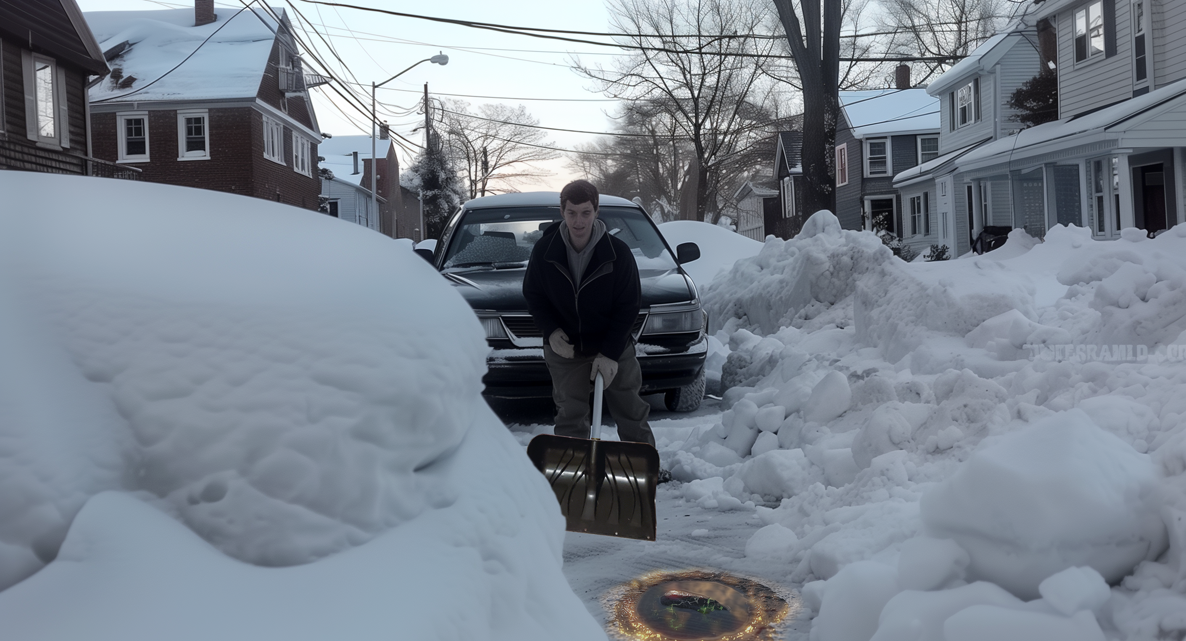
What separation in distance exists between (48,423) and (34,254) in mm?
315

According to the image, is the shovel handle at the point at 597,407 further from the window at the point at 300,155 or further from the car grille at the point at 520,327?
the window at the point at 300,155

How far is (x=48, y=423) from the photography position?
3.91ft

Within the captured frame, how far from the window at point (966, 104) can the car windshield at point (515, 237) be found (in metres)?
23.6

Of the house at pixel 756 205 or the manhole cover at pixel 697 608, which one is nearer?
the manhole cover at pixel 697 608

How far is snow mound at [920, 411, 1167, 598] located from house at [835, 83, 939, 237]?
33.9 m

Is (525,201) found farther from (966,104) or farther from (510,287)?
(966,104)

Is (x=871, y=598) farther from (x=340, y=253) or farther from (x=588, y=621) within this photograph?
(x=340, y=253)

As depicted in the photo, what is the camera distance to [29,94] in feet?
63.5

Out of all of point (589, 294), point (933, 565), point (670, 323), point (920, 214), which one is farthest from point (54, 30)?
point (920, 214)

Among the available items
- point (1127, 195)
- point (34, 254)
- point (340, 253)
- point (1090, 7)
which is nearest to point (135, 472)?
point (34, 254)

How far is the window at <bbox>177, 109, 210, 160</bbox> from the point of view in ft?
100

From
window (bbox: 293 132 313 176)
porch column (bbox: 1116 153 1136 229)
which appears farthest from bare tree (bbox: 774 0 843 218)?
window (bbox: 293 132 313 176)

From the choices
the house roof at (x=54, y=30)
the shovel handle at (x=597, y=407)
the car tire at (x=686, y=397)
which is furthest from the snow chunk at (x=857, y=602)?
the house roof at (x=54, y=30)

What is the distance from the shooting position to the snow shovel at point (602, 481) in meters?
3.79
